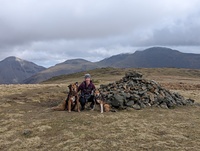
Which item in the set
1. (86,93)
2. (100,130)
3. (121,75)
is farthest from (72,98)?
(121,75)

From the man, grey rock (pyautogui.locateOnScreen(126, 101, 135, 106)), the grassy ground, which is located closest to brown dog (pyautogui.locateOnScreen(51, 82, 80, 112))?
the man

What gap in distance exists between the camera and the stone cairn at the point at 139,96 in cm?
2458

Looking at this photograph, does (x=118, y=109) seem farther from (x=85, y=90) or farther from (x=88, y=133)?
(x=88, y=133)

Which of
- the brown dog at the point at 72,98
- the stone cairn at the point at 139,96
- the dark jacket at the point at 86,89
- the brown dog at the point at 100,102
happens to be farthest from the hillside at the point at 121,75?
the brown dog at the point at 72,98

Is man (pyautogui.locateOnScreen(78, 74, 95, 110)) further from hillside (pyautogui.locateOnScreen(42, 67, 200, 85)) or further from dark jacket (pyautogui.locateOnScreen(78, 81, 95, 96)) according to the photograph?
hillside (pyautogui.locateOnScreen(42, 67, 200, 85))

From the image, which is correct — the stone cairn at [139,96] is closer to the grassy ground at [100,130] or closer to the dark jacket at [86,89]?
the grassy ground at [100,130]

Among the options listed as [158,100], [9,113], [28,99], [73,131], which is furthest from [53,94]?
[73,131]

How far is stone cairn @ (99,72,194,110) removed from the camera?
80.7ft

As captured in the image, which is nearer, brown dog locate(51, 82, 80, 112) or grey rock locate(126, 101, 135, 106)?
brown dog locate(51, 82, 80, 112)

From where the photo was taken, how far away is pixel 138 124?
18672 millimetres

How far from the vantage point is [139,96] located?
25953mm

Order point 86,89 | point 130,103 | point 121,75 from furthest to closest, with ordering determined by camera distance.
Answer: point 121,75 → point 130,103 → point 86,89

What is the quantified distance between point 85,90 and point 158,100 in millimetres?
7545

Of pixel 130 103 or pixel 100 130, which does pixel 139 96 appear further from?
pixel 100 130
